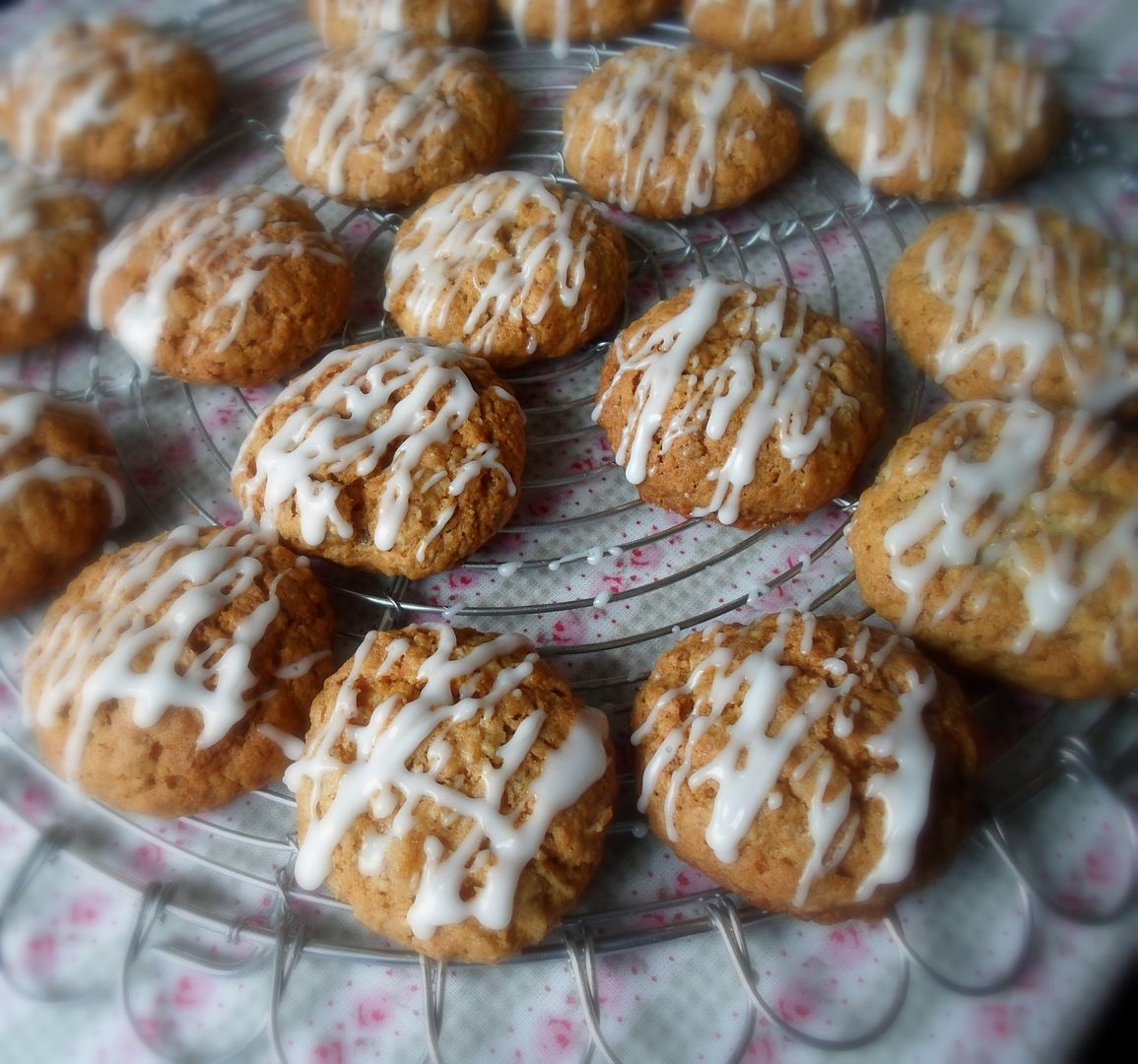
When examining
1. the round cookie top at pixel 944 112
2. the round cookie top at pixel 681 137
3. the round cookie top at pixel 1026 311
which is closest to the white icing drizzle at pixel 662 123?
the round cookie top at pixel 681 137

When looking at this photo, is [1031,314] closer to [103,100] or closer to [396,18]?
[396,18]

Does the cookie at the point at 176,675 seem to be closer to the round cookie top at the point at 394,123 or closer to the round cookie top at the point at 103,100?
the round cookie top at the point at 394,123

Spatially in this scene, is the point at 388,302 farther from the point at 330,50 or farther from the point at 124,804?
the point at 124,804

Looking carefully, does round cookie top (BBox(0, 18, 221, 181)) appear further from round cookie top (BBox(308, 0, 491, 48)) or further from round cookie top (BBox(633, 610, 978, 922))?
round cookie top (BBox(633, 610, 978, 922))

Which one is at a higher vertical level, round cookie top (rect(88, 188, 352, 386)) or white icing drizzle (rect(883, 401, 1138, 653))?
round cookie top (rect(88, 188, 352, 386))

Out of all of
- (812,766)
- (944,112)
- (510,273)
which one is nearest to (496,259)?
(510,273)

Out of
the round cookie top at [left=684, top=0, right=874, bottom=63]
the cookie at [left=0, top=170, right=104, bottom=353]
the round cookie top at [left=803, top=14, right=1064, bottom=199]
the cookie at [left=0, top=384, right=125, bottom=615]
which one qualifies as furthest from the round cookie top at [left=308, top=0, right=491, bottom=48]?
the cookie at [left=0, top=384, right=125, bottom=615]
